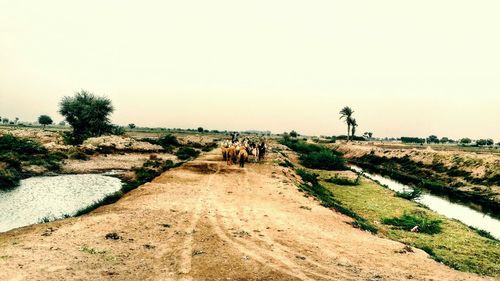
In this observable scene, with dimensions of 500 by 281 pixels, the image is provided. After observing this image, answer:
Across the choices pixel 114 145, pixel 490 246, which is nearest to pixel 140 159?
pixel 114 145

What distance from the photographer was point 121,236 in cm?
1336

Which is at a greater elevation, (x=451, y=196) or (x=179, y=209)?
(x=179, y=209)

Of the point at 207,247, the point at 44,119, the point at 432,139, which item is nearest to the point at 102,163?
the point at 207,247

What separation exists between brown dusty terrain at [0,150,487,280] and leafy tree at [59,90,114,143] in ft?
200

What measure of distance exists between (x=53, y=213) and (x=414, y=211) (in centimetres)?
2280

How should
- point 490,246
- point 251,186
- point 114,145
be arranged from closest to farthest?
point 490,246 < point 251,186 < point 114,145

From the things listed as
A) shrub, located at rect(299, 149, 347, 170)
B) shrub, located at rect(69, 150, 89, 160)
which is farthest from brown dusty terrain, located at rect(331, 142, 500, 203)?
shrub, located at rect(69, 150, 89, 160)

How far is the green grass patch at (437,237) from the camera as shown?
51.7ft

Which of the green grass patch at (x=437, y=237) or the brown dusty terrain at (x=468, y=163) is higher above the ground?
the brown dusty terrain at (x=468, y=163)

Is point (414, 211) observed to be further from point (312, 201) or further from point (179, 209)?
point (179, 209)

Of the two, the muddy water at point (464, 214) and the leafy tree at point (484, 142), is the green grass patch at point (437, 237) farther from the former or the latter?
the leafy tree at point (484, 142)

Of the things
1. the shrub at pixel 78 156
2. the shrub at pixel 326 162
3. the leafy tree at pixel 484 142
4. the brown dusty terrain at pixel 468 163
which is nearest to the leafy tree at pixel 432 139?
the leafy tree at pixel 484 142

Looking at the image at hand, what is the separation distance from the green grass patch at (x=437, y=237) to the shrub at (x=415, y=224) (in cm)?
30

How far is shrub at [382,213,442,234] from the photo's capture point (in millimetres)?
21500
